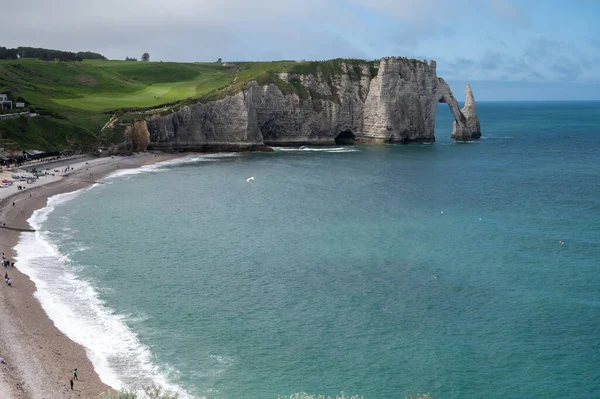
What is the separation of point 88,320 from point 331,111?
103 m

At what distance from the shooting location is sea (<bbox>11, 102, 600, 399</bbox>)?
114ft

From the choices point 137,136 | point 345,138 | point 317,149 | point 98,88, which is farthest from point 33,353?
point 98,88

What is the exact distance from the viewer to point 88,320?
135 feet

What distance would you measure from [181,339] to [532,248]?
34642 millimetres

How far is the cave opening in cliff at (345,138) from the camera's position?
144750 millimetres

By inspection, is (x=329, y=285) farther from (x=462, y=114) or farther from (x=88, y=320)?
(x=462, y=114)

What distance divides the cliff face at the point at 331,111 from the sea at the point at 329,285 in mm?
37006

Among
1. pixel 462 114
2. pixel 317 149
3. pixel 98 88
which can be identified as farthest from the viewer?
pixel 98 88

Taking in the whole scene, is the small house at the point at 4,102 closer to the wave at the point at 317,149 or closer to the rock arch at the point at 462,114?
the wave at the point at 317,149

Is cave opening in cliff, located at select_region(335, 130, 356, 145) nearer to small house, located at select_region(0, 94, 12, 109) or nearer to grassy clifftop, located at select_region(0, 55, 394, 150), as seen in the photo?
grassy clifftop, located at select_region(0, 55, 394, 150)

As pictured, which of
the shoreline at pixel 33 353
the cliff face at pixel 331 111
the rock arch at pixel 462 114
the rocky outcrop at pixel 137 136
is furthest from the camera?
the rock arch at pixel 462 114

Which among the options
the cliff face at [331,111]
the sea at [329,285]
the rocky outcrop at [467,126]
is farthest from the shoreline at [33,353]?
the rocky outcrop at [467,126]

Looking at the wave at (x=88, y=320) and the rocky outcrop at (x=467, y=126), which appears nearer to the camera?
the wave at (x=88, y=320)

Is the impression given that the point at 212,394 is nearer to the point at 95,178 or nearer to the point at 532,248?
the point at 532,248
